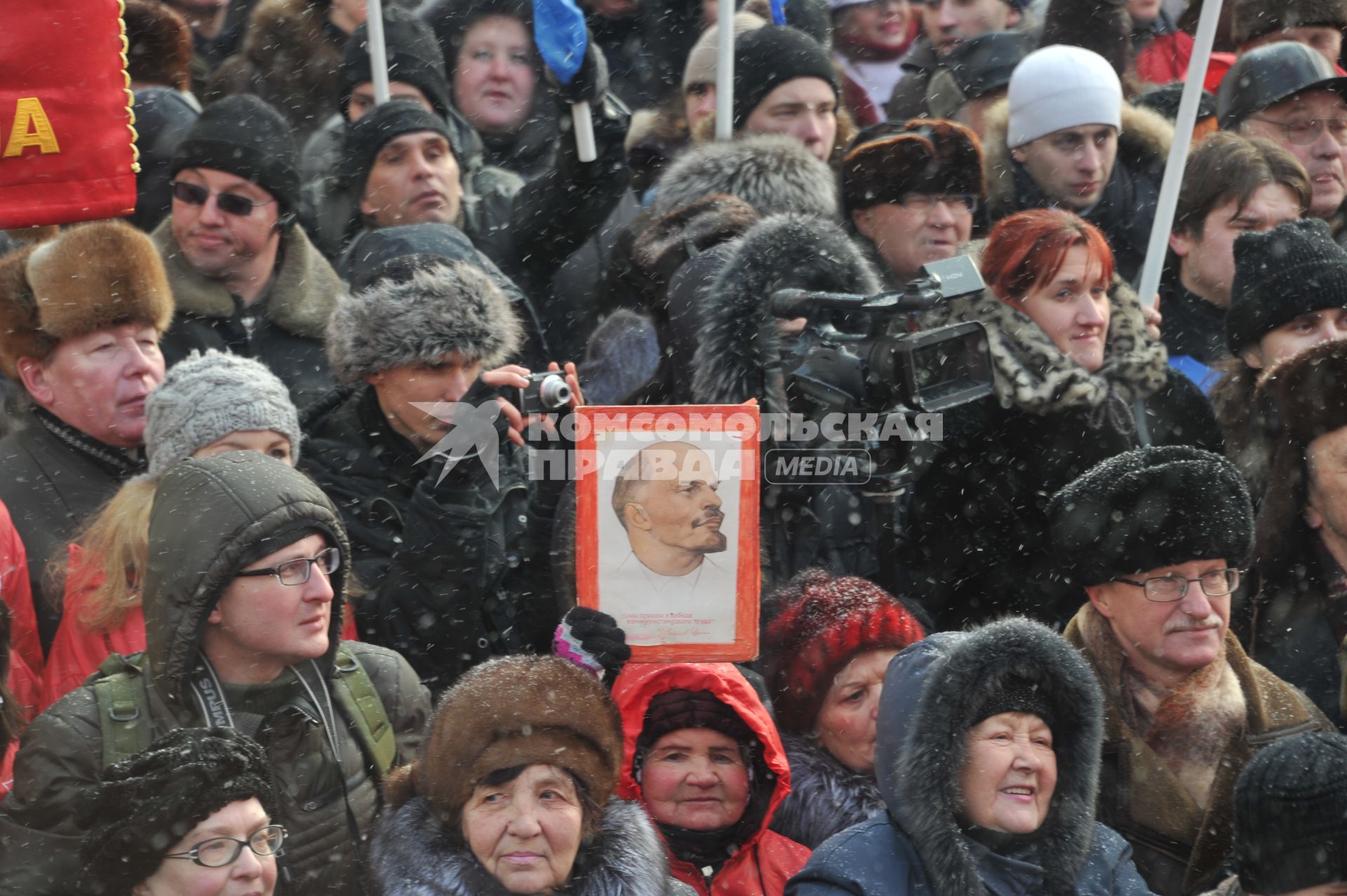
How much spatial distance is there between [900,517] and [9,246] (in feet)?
9.66

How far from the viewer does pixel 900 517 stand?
532 centimetres

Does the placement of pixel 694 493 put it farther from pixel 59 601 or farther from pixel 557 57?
pixel 557 57

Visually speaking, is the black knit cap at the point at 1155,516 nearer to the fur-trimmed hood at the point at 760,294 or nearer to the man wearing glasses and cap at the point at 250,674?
the fur-trimmed hood at the point at 760,294

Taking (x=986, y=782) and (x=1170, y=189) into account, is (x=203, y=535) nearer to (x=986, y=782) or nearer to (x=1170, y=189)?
(x=986, y=782)

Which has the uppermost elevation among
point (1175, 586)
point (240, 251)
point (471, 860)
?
point (240, 251)

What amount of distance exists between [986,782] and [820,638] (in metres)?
0.85

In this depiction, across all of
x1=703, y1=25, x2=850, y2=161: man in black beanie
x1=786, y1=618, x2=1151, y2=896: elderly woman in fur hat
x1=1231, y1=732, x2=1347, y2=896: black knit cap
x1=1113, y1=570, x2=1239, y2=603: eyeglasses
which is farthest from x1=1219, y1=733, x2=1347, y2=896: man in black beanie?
x1=703, y1=25, x2=850, y2=161: man in black beanie

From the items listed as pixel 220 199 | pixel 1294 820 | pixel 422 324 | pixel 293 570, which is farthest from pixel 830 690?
pixel 220 199

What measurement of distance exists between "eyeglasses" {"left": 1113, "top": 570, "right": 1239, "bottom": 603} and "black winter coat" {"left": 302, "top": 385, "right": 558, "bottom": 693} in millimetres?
1500

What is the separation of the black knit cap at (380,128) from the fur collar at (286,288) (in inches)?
15.0

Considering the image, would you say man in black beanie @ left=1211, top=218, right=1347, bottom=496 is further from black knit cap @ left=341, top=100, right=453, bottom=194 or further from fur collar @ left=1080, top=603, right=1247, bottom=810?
black knit cap @ left=341, top=100, right=453, bottom=194

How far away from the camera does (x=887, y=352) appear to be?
15.5 feet

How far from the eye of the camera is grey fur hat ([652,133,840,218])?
602 centimetres

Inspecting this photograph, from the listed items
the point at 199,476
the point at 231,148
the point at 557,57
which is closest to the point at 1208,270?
the point at 557,57
